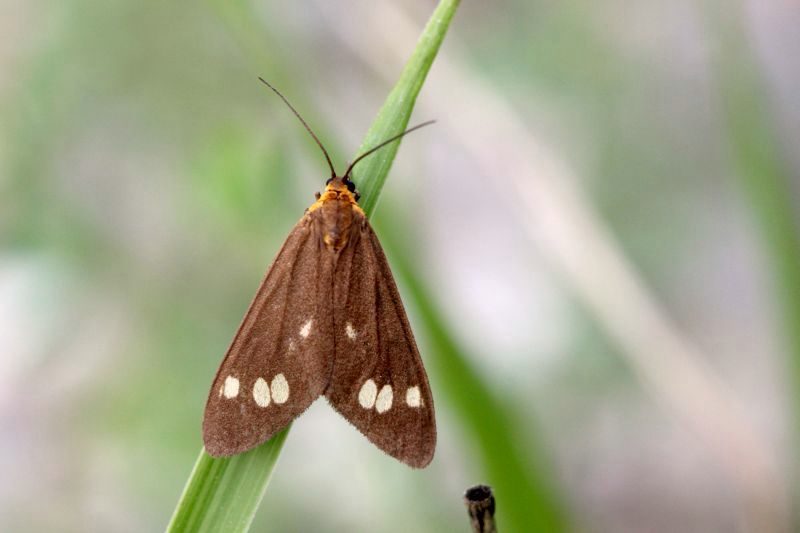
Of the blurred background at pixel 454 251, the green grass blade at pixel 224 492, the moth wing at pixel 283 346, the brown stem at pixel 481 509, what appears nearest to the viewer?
the brown stem at pixel 481 509

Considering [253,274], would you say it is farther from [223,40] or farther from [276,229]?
[223,40]

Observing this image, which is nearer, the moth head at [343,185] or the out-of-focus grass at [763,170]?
the moth head at [343,185]

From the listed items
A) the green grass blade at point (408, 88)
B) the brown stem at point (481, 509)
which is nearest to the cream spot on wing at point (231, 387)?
the green grass blade at point (408, 88)

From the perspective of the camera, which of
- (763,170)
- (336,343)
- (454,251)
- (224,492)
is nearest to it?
(224,492)

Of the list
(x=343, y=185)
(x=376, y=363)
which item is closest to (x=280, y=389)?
(x=376, y=363)

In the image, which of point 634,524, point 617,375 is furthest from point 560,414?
point 634,524

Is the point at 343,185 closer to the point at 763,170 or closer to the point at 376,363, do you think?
the point at 376,363

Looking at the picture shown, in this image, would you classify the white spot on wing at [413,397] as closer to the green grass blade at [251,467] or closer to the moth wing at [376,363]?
the moth wing at [376,363]

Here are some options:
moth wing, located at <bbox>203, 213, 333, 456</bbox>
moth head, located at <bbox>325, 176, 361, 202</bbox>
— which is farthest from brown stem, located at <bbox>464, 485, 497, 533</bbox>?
moth head, located at <bbox>325, 176, 361, 202</bbox>
